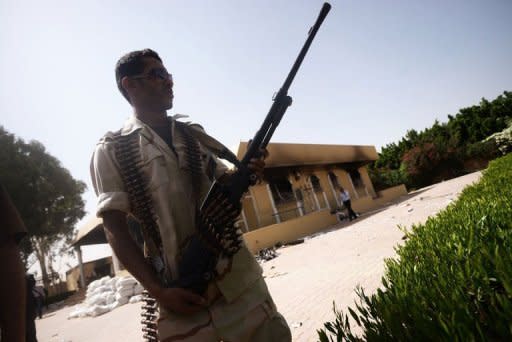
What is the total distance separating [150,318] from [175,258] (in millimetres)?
410

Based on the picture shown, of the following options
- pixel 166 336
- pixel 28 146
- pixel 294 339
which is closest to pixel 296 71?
pixel 166 336

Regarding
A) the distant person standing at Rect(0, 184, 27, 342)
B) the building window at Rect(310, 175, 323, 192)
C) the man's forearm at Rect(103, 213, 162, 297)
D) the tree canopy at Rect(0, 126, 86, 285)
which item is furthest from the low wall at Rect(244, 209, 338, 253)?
the tree canopy at Rect(0, 126, 86, 285)

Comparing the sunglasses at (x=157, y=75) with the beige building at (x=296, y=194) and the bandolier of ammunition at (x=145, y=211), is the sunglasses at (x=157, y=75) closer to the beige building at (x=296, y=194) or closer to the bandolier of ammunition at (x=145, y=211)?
the bandolier of ammunition at (x=145, y=211)

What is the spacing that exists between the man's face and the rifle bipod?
1.20 meters

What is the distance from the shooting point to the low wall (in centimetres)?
1341

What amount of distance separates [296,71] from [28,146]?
3141cm

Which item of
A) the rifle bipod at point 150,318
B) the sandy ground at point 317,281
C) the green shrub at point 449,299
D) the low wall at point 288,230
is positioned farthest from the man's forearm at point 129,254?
the low wall at point 288,230

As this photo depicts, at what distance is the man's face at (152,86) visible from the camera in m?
1.90

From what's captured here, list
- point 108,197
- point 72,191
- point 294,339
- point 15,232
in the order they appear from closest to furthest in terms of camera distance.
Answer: point 15,232 → point 108,197 → point 294,339 → point 72,191

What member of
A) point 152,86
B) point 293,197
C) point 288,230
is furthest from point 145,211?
point 293,197

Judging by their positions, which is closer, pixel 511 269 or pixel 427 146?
pixel 511 269

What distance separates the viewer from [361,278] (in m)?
5.09

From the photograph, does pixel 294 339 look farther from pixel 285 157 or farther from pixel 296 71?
pixel 285 157

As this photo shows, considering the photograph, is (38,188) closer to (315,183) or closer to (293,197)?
(293,197)
